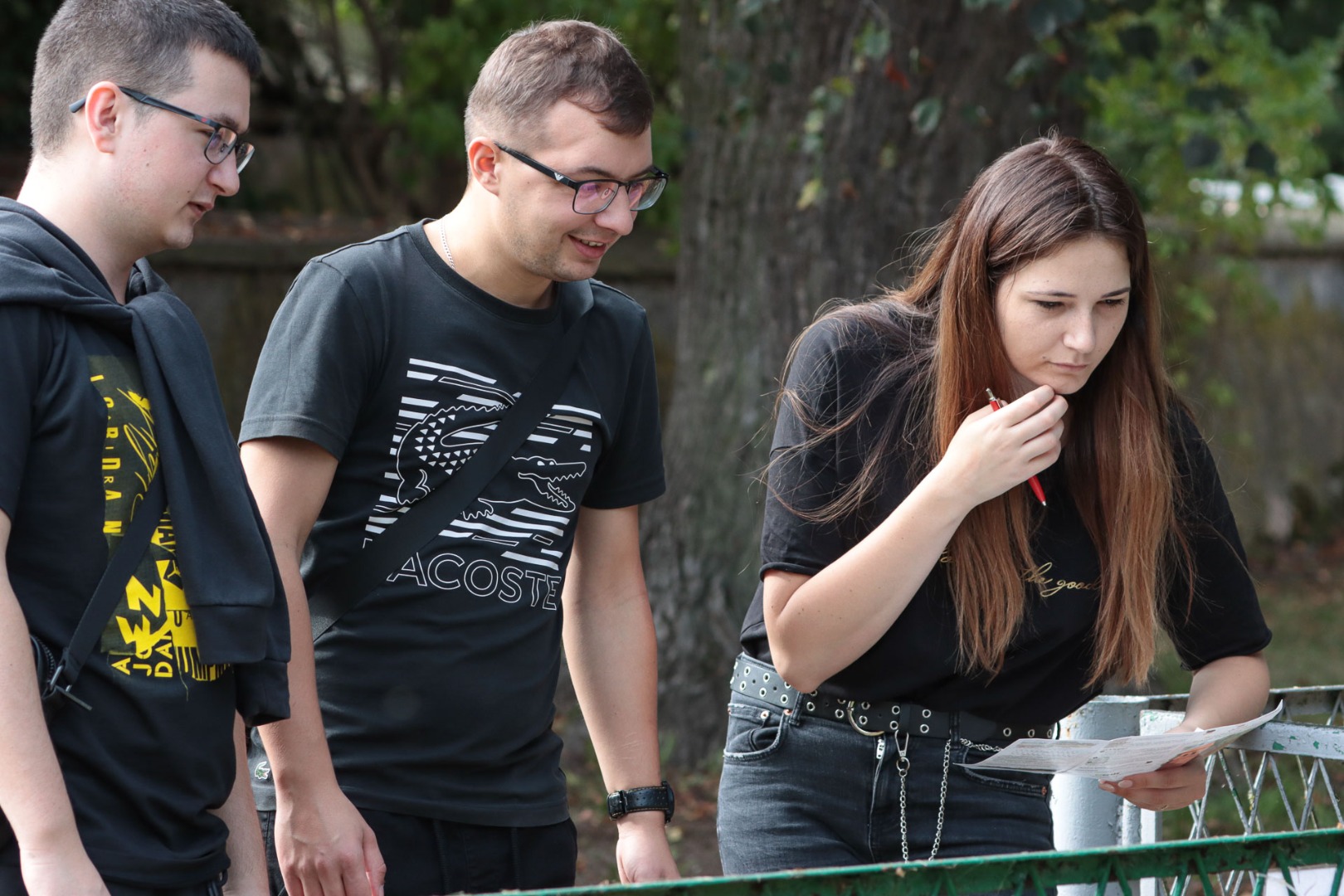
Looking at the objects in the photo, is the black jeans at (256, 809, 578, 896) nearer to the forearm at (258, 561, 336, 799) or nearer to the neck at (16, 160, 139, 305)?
the forearm at (258, 561, 336, 799)

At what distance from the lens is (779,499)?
7.68ft

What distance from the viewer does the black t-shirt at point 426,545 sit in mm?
2223

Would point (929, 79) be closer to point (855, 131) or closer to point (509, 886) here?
point (855, 131)

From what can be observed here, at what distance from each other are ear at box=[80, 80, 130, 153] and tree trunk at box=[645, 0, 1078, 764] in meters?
3.25

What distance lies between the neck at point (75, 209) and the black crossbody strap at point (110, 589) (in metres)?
0.27

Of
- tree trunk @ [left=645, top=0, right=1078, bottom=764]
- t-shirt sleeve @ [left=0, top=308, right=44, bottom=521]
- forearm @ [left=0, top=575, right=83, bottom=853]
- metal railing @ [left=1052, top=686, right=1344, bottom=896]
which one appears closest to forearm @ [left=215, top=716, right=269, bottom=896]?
forearm @ [left=0, top=575, right=83, bottom=853]

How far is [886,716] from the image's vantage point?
7.70ft

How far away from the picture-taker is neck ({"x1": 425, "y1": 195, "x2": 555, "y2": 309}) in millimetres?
2320

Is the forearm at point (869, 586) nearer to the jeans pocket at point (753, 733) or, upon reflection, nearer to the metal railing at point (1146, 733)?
the jeans pocket at point (753, 733)

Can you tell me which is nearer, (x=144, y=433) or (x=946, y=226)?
(x=144, y=433)

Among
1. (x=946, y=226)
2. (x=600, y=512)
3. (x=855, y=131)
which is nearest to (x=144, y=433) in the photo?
(x=600, y=512)

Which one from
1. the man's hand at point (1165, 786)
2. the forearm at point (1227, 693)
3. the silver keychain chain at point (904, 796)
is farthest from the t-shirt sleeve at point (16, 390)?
the forearm at point (1227, 693)

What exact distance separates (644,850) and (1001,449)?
35.3 inches

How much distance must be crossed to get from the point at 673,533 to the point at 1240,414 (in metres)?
6.59
